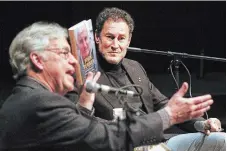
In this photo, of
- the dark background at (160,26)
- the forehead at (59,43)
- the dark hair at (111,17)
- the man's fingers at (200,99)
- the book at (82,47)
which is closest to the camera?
the man's fingers at (200,99)

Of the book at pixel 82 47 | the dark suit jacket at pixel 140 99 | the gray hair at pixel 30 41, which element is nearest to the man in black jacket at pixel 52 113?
the gray hair at pixel 30 41

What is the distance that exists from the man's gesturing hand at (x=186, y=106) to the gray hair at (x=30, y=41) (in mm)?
444

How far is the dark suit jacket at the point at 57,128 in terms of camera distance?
1327 mm

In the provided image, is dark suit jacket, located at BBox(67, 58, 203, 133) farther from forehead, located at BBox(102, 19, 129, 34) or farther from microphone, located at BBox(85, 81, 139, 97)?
microphone, located at BBox(85, 81, 139, 97)

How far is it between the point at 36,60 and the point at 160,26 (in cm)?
481

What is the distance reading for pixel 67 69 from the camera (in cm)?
144

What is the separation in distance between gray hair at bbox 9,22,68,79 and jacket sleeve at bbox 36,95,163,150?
0.55 feet

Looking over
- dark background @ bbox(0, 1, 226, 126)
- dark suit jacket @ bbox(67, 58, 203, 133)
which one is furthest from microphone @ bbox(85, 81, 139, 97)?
dark background @ bbox(0, 1, 226, 126)

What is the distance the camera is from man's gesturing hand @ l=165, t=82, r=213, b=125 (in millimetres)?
1319

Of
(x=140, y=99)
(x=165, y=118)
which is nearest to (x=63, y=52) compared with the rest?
(x=165, y=118)

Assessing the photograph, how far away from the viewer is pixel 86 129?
4.37ft

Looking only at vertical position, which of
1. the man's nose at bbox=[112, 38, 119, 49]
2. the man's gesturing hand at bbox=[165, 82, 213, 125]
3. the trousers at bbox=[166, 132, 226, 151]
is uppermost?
the man's nose at bbox=[112, 38, 119, 49]

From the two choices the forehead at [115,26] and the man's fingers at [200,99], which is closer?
the man's fingers at [200,99]

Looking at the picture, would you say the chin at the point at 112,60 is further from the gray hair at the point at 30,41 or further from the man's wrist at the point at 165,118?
the man's wrist at the point at 165,118
